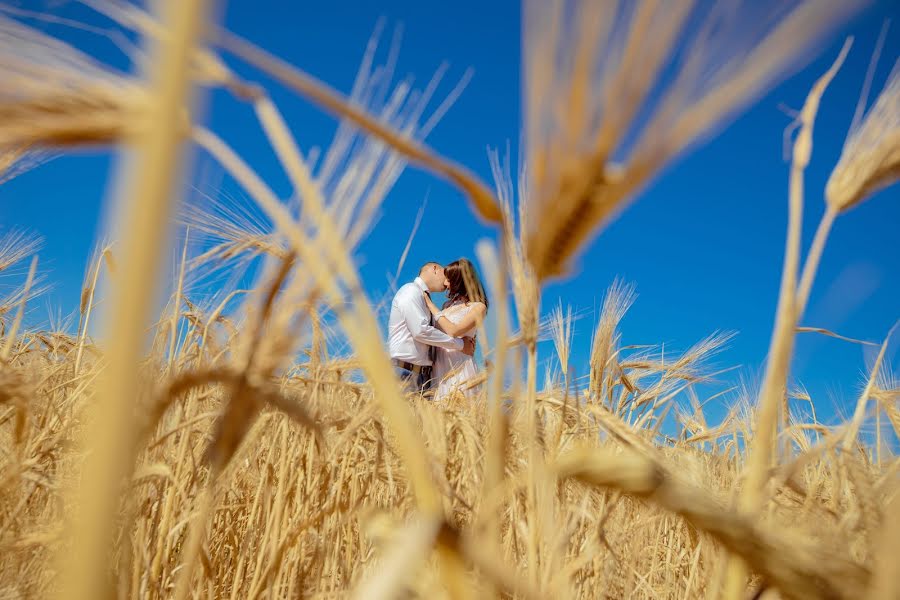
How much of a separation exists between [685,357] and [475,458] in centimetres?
177

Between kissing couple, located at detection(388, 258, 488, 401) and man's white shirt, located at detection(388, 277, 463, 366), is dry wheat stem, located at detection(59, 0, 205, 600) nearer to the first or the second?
kissing couple, located at detection(388, 258, 488, 401)

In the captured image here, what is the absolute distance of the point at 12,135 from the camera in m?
0.40

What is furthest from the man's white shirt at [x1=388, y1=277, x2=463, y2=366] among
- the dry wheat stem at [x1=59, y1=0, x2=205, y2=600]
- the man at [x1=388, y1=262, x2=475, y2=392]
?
the dry wheat stem at [x1=59, y1=0, x2=205, y2=600]

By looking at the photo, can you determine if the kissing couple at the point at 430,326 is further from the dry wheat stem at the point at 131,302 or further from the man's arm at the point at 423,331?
the dry wheat stem at the point at 131,302

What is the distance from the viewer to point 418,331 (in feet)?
13.9

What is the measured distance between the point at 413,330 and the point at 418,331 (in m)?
0.04

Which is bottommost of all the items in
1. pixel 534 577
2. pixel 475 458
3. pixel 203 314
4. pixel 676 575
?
pixel 676 575

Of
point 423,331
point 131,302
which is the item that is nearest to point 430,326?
point 423,331

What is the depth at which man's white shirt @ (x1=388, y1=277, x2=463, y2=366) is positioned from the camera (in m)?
4.23

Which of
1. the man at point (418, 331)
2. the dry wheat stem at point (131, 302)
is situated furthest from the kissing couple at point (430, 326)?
the dry wheat stem at point (131, 302)

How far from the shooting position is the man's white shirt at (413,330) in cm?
423

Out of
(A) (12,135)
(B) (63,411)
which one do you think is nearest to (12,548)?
(A) (12,135)

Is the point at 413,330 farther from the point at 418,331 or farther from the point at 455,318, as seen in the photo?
the point at 455,318

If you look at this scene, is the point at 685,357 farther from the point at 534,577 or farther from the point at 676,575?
the point at 534,577
